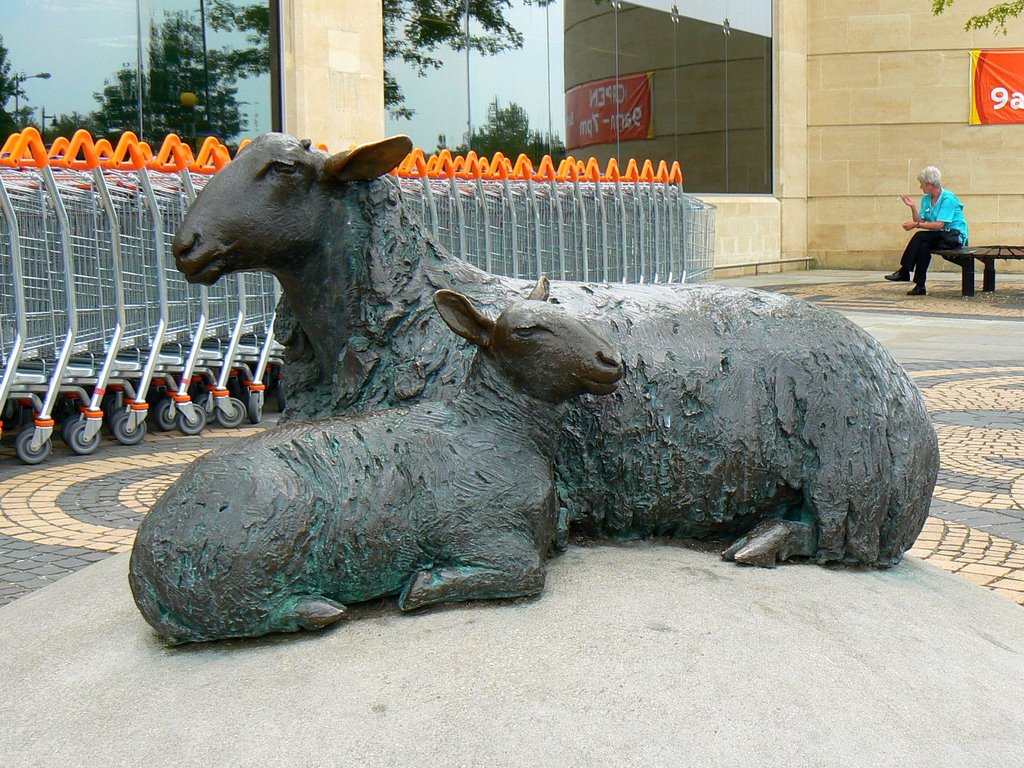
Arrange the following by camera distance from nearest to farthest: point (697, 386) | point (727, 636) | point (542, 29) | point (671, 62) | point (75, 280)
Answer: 1. point (727, 636)
2. point (697, 386)
3. point (75, 280)
4. point (542, 29)
5. point (671, 62)

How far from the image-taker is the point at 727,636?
9.34ft

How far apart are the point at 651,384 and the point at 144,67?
10774mm

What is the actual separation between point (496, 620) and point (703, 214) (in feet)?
48.3

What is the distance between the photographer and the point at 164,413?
9008 mm

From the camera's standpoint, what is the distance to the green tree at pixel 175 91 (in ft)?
40.7

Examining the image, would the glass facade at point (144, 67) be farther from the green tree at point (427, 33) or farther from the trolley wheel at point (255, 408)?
the trolley wheel at point (255, 408)

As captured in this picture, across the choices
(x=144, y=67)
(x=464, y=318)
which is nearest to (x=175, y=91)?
(x=144, y=67)

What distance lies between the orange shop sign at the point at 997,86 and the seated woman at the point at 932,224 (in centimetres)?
582

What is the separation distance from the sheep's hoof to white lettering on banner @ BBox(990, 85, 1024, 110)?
2290cm

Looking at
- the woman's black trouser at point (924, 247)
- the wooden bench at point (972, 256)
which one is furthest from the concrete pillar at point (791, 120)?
the wooden bench at point (972, 256)

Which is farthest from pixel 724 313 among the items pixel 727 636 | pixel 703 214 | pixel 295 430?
pixel 703 214

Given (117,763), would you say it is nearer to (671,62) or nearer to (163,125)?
(163,125)

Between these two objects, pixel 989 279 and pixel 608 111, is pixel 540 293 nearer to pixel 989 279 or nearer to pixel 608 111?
pixel 989 279

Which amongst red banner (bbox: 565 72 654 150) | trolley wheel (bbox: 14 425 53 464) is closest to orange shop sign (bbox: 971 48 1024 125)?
red banner (bbox: 565 72 654 150)
